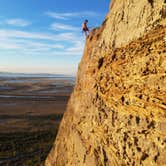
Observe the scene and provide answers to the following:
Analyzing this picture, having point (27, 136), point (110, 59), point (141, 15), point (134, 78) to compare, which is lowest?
point (27, 136)

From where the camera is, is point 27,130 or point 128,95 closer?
point 128,95

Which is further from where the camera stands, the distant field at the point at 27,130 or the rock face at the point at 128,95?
the distant field at the point at 27,130

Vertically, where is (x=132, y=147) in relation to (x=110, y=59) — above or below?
below

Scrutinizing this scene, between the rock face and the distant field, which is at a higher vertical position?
the rock face

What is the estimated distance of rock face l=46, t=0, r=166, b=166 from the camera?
5.68 meters

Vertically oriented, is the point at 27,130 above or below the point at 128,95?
below

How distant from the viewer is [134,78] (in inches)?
262

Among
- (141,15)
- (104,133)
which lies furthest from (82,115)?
(141,15)

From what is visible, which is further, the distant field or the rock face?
the distant field

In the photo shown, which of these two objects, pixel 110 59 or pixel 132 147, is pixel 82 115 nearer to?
pixel 110 59

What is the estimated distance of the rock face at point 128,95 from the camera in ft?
18.6

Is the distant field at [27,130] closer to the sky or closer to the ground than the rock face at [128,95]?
closer to the ground

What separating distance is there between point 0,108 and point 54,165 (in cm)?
2942

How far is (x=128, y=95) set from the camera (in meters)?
6.80
